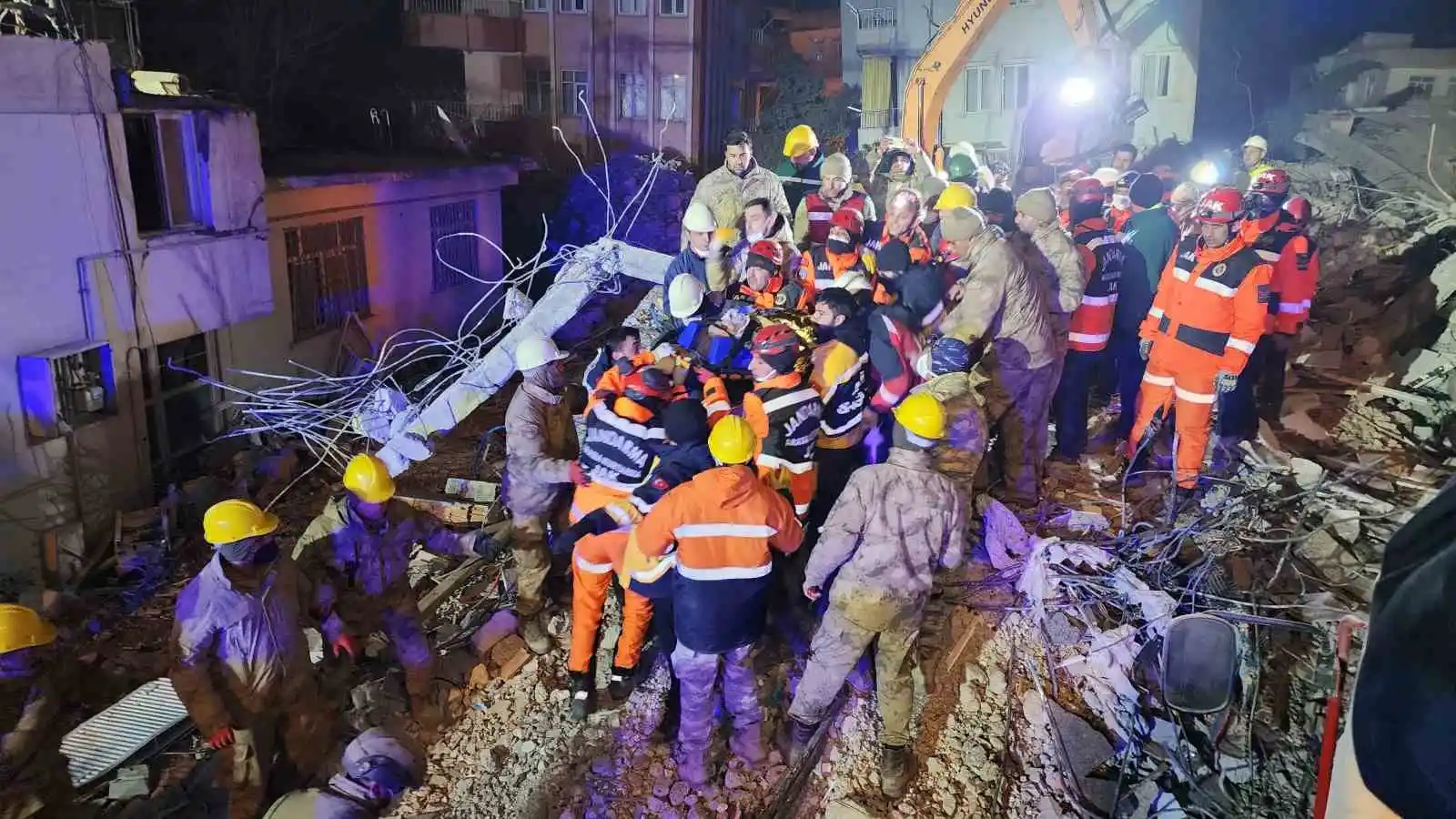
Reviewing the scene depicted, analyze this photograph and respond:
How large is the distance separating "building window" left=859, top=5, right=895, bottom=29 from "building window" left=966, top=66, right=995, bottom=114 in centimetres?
296

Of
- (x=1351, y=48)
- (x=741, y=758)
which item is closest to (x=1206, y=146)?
(x=1351, y=48)

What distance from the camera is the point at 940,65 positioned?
13.2 m

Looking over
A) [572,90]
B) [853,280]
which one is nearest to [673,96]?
[572,90]

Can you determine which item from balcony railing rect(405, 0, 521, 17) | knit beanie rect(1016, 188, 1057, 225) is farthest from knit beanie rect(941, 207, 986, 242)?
balcony railing rect(405, 0, 521, 17)

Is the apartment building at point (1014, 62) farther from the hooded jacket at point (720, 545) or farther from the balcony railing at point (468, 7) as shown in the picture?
the hooded jacket at point (720, 545)

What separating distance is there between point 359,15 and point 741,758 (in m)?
26.3

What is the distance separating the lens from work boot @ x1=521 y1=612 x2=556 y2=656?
234 inches

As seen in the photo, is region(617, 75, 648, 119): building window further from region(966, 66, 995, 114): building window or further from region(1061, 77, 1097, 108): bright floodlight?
region(1061, 77, 1097, 108): bright floodlight

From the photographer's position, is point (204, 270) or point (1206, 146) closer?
point (204, 270)

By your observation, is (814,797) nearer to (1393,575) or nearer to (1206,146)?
(1393,575)

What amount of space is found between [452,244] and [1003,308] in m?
11.7

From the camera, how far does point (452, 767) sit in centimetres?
505

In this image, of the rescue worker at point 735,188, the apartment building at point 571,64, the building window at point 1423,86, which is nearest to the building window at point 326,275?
the rescue worker at point 735,188

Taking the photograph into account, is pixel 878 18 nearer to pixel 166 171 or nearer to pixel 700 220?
pixel 700 220
